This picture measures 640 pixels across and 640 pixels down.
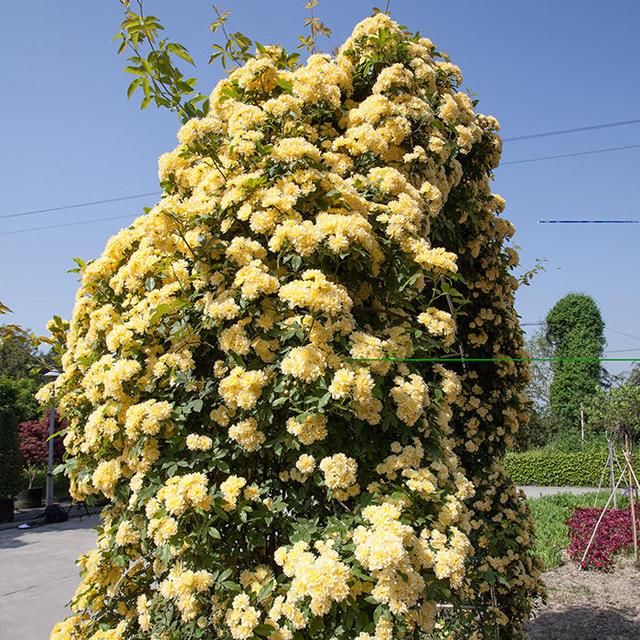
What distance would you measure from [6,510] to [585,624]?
10.3 meters

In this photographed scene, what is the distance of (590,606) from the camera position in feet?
17.3

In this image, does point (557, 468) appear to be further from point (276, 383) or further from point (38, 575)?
point (276, 383)

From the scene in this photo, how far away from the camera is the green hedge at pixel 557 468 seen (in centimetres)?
1544

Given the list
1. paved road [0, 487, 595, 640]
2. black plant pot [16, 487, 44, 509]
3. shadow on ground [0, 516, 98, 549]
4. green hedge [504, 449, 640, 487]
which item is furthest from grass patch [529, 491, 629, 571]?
black plant pot [16, 487, 44, 509]

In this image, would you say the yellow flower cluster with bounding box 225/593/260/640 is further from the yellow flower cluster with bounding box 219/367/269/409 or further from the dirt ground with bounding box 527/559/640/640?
the dirt ground with bounding box 527/559/640/640

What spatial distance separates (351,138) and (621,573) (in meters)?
6.20

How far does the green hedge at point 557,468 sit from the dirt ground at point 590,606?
8900 mm

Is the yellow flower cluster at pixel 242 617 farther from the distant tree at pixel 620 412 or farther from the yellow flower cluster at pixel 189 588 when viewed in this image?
the distant tree at pixel 620 412

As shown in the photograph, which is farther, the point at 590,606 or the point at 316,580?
the point at 590,606

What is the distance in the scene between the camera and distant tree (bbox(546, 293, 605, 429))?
1866 centimetres

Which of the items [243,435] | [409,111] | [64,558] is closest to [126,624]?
[243,435]

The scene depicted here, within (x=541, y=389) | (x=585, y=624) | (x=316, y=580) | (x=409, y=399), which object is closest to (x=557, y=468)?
(x=541, y=389)

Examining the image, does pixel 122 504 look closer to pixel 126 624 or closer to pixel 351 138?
pixel 126 624

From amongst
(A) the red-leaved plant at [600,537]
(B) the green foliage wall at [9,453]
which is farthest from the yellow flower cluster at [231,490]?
(B) the green foliage wall at [9,453]
